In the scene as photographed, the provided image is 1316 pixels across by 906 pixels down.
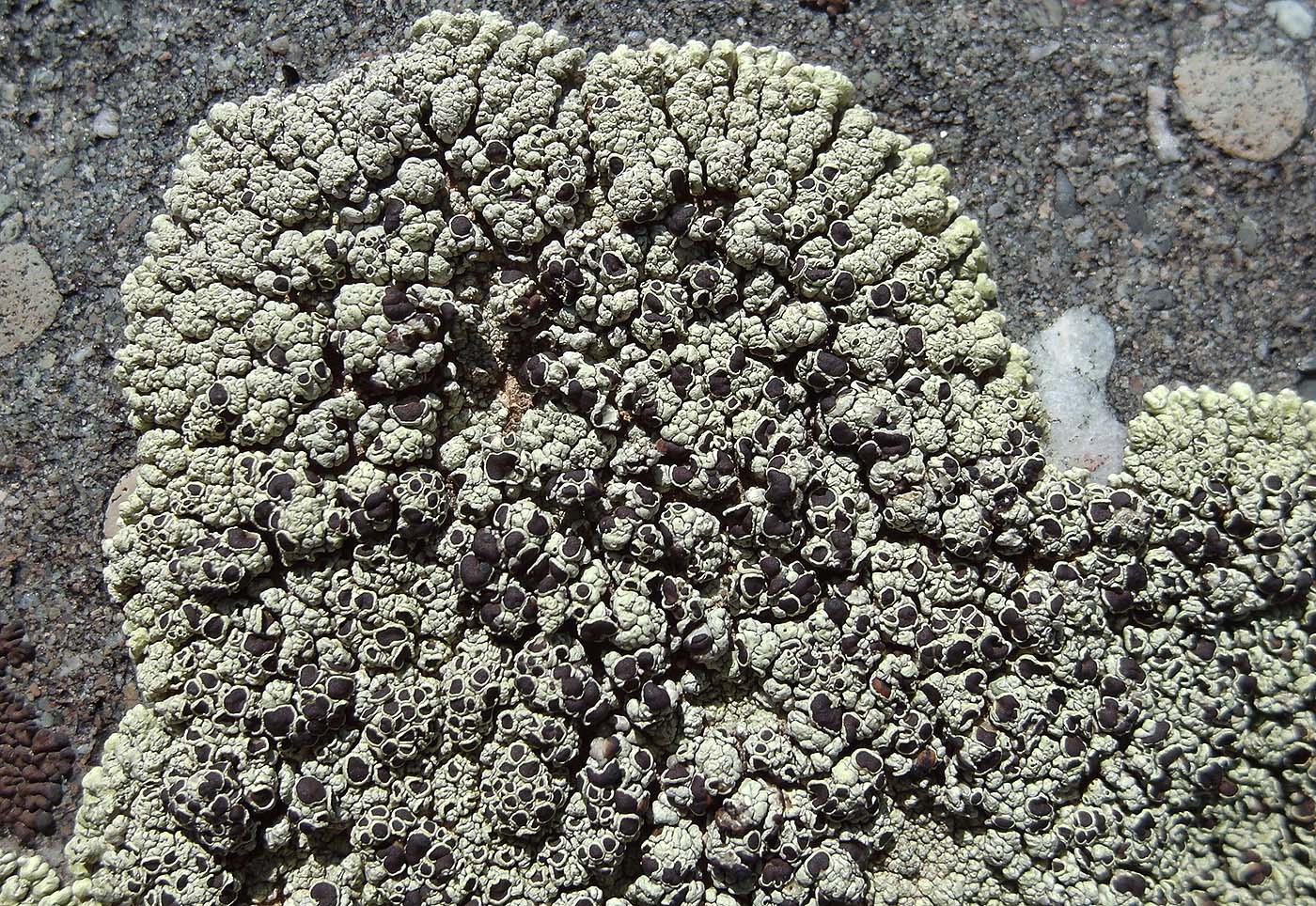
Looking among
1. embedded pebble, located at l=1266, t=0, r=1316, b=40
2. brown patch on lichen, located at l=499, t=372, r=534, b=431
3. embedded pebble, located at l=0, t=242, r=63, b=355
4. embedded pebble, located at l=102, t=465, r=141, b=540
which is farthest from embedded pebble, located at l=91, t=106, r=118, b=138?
embedded pebble, located at l=1266, t=0, r=1316, b=40

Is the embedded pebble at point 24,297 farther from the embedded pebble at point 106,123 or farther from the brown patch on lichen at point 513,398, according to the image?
the brown patch on lichen at point 513,398

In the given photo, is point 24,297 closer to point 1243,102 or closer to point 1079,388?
point 1079,388

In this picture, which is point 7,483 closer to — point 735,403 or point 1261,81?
point 735,403

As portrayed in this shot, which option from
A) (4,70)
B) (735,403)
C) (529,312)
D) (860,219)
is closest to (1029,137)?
(860,219)

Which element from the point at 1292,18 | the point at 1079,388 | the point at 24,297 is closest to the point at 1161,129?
the point at 1292,18

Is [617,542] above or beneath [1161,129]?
beneath

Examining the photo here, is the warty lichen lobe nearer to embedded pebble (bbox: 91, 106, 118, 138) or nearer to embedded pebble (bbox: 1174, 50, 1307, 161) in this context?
embedded pebble (bbox: 91, 106, 118, 138)
